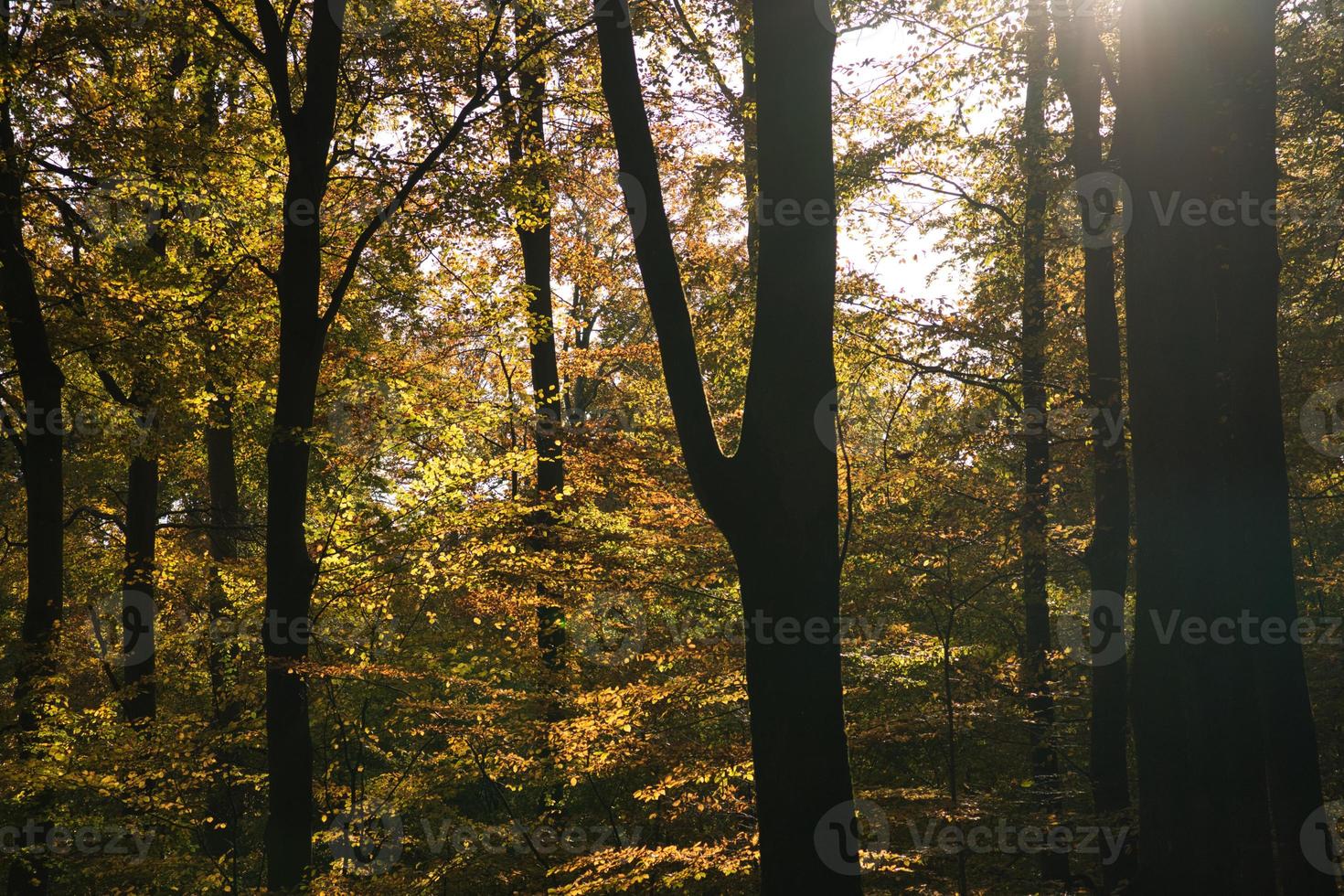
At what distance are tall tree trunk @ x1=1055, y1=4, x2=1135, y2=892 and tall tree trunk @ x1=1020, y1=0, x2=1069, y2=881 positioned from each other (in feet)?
1.31

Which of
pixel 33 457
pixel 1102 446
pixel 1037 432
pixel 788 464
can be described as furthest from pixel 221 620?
pixel 1102 446

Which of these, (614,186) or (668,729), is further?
(614,186)

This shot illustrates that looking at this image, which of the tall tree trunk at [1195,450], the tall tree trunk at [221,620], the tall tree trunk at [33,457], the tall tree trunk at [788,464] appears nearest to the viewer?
the tall tree trunk at [788,464]

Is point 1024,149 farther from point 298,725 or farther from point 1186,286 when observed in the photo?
point 298,725

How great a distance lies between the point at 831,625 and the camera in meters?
4.12

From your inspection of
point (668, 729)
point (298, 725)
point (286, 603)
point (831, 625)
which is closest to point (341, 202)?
point (286, 603)

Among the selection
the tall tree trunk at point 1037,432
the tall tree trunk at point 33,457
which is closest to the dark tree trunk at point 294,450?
the tall tree trunk at point 33,457

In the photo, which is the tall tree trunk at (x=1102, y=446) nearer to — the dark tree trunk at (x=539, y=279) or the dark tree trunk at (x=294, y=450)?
the dark tree trunk at (x=539, y=279)

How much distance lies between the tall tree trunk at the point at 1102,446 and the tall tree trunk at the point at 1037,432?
1.31ft

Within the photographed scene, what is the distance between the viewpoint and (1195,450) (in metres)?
4.51

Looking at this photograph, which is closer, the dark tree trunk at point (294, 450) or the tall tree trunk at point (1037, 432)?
the dark tree trunk at point (294, 450)

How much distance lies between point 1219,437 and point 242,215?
344 inches

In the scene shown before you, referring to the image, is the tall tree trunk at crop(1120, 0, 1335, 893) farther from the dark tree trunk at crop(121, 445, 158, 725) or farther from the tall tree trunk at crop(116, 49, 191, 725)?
the dark tree trunk at crop(121, 445, 158, 725)

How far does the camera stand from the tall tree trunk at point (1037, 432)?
29.6 ft
